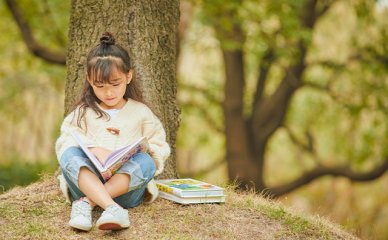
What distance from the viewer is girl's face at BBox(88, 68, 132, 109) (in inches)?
182

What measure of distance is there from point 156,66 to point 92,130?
1175 millimetres

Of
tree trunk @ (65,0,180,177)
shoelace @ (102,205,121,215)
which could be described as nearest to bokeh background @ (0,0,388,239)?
tree trunk @ (65,0,180,177)

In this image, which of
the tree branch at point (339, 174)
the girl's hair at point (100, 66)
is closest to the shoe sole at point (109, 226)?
the girl's hair at point (100, 66)

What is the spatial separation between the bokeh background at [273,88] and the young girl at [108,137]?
475 cm

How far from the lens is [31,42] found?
1062 centimetres

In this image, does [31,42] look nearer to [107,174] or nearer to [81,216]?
[107,174]

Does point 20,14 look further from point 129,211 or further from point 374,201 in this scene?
point 374,201

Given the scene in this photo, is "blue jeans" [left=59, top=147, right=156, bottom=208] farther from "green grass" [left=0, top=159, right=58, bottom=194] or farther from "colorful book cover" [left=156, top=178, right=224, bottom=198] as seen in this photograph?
"green grass" [left=0, top=159, right=58, bottom=194]

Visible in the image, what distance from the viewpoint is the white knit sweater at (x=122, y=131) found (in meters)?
4.67

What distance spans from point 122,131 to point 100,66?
0.50 m

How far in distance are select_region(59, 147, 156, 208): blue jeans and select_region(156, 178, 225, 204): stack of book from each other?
28cm

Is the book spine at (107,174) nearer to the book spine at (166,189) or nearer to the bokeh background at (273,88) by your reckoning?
the book spine at (166,189)

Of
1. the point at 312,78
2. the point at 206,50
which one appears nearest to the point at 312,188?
the point at 312,78

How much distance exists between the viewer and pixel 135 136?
15.7 ft
